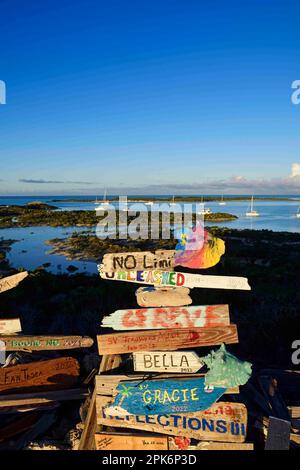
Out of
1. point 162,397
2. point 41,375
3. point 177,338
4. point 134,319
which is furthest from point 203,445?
point 41,375

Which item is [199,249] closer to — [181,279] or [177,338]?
[181,279]

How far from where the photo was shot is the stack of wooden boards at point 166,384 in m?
4.22

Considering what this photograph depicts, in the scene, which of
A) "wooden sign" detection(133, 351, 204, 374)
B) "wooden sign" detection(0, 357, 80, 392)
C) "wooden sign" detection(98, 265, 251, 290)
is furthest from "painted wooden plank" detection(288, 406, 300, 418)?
"wooden sign" detection(0, 357, 80, 392)

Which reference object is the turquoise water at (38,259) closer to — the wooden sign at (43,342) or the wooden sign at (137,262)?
the wooden sign at (43,342)

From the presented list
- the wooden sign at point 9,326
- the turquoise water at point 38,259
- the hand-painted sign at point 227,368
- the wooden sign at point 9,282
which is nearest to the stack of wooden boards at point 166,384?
the hand-painted sign at point 227,368

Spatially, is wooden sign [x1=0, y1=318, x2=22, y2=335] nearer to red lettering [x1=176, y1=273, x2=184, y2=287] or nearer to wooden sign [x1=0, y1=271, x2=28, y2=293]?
wooden sign [x1=0, y1=271, x2=28, y2=293]

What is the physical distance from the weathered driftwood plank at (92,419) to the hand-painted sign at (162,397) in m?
0.42

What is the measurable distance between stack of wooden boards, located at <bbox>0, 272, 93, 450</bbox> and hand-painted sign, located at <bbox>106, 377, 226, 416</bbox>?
50.0 inches

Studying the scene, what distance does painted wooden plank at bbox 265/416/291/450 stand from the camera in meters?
3.94

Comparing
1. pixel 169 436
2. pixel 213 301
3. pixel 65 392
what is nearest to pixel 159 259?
pixel 169 436

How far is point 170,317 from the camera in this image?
14.8 ft

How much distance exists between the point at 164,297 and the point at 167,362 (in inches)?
35.8

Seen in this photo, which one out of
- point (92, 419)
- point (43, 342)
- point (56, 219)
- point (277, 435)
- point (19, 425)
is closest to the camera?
point (277, 435)
